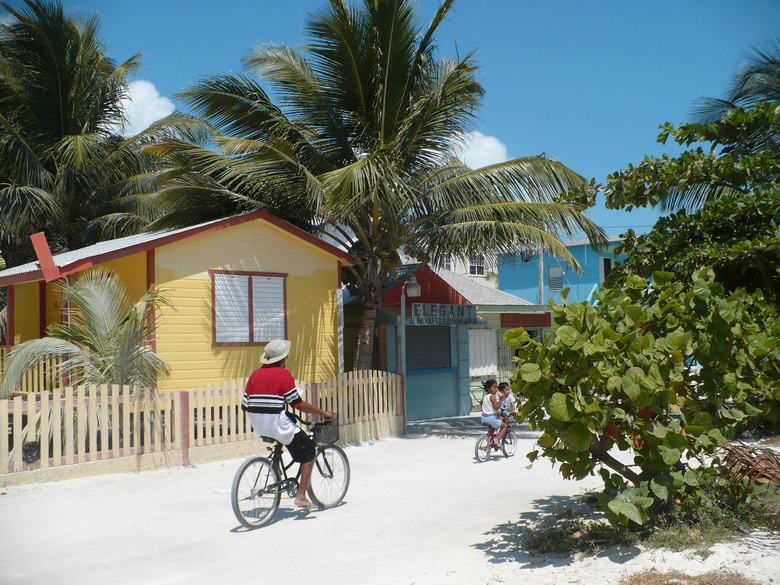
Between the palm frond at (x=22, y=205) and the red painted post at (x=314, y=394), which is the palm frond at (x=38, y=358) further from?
the palm frond at (x=22, y=205)

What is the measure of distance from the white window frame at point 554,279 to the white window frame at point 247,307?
27148 millimetres

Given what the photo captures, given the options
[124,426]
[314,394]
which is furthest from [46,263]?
[314,394]

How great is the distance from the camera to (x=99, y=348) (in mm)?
11008

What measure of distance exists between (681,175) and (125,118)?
19974 mm

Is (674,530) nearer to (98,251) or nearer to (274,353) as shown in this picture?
(274,353)

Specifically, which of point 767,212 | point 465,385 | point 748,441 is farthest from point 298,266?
point 767,212

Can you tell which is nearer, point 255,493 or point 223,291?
point 255,493

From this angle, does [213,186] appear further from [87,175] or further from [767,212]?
[767,212]

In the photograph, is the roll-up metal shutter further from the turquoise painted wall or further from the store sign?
the store sign

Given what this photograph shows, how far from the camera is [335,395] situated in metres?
12.9

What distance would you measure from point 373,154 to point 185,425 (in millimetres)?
6267

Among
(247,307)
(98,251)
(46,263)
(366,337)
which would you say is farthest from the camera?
(366,337)

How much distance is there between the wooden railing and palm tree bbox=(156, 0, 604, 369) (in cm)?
365

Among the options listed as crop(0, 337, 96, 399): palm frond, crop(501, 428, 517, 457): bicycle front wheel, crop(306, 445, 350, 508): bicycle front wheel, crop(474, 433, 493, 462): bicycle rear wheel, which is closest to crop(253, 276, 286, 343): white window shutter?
crop(0, 337, 96, 399): palm frond
